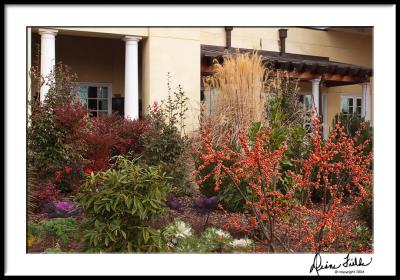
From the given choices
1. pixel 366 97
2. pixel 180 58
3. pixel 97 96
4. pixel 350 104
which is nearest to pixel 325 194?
pixel 180 58

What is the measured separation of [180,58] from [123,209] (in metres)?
5.53

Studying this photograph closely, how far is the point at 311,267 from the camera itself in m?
3.94

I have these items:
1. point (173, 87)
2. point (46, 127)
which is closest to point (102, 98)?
point (173, 87)

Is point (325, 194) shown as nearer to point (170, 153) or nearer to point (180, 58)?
point (170, 153)

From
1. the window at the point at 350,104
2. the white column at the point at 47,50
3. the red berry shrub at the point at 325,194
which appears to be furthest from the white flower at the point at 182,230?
the window at the point at 350,104

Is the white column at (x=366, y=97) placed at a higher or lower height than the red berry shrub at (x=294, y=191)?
higher

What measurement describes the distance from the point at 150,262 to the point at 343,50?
1136cm

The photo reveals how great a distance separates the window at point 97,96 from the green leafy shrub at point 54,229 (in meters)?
6.31

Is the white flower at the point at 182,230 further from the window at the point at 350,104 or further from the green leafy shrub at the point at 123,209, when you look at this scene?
the window at the point at 350,104

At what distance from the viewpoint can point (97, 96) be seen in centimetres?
1123

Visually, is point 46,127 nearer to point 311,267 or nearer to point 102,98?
point 311,267

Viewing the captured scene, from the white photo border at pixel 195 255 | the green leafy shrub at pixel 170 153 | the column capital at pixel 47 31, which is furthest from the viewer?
the column capital at pixel 47 31

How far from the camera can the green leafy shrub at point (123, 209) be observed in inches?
158

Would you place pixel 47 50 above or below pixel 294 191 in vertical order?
above
